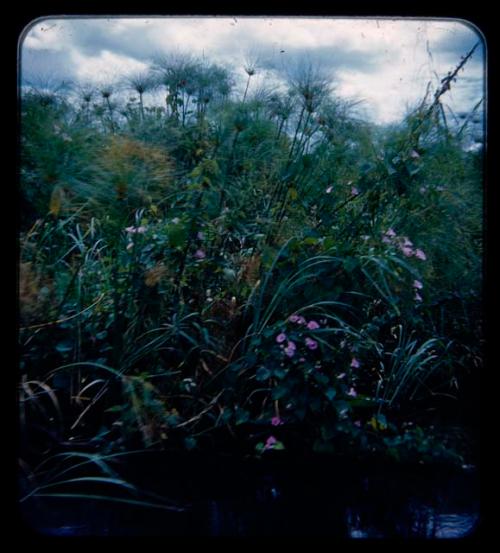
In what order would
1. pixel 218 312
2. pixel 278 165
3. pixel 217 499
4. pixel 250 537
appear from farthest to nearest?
1. pixel 278 165
2. pixel 218 312
3. pixel 217 499
4. pixel 250 537

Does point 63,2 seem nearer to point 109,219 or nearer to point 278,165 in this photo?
A: point 109,219

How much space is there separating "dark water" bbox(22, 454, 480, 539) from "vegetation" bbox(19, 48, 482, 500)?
8 centimetres

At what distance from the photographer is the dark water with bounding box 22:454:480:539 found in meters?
1.91

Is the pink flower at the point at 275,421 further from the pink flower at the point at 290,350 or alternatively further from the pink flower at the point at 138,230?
the pink flower at the point at 138,230

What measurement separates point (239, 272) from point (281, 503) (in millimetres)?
868

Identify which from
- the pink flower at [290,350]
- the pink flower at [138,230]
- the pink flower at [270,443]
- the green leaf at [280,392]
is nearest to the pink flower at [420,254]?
the pink flower at [290,350]

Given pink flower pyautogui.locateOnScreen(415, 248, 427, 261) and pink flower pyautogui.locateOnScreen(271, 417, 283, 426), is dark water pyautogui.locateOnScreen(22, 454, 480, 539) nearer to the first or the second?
pink flower pyautogui.locateOnScreen(271, 417, 283, 426)

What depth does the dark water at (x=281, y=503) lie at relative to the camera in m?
1.91

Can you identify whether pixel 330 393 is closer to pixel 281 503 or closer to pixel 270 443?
pixel 270 443

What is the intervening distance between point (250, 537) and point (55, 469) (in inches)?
26.5

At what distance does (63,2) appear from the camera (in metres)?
1.77

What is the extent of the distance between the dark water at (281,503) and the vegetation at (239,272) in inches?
3.1

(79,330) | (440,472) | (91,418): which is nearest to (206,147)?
(79,330)

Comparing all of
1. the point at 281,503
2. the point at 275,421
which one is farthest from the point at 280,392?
the point at 281,503
